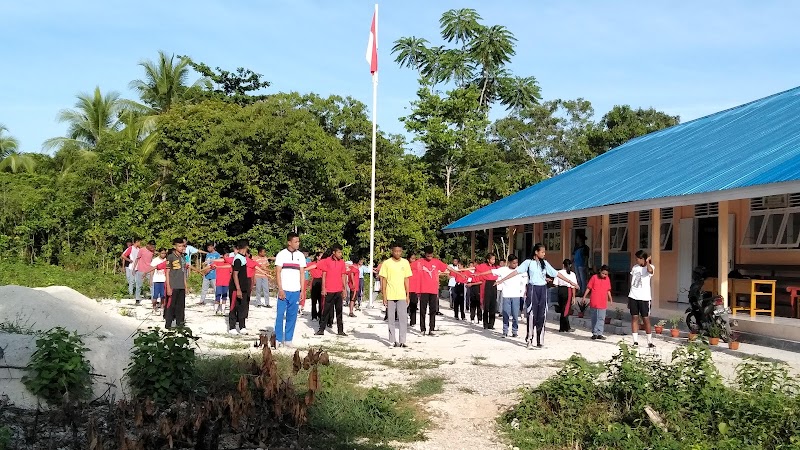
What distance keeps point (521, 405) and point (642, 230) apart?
46.4 ft

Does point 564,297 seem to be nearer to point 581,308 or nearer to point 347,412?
point 581,308

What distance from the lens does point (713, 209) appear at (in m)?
17.0

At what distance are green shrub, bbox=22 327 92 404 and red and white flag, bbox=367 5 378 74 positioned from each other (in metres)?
17.0

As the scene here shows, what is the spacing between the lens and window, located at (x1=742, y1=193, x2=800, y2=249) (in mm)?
14742

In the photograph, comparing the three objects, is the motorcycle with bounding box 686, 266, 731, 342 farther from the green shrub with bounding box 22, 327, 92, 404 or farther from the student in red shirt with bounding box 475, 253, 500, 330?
the green shrub with bounding box 22, 327, 92, 404

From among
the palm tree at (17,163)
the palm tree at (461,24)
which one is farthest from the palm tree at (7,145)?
the palm tree at (461,24)

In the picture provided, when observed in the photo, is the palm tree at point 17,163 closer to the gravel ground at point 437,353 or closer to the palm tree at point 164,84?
the palm tree at point 164,84

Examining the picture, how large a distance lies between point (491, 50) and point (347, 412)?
4054 cm

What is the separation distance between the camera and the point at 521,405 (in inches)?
299

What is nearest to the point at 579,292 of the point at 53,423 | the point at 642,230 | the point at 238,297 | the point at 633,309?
the point at 642,230

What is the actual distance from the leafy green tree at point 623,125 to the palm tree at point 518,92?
4.66 metres

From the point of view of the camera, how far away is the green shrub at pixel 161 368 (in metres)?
7.21

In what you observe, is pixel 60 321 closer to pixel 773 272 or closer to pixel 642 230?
pixel 773 272

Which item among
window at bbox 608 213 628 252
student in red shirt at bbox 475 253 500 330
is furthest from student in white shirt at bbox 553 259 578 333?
window at bbox 608 213 628 252
